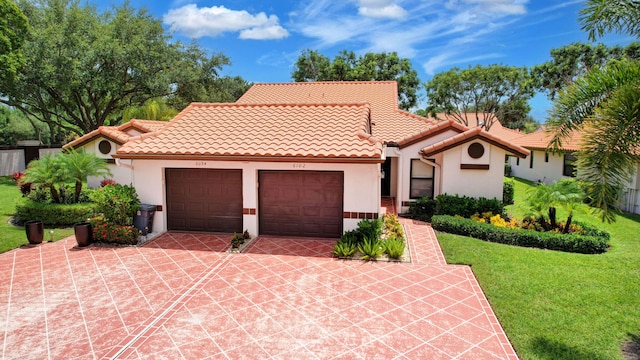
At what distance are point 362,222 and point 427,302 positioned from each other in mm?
3708

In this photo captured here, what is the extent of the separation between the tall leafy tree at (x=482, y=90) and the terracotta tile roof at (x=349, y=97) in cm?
1170

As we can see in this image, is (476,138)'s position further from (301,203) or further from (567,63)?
(567,63)

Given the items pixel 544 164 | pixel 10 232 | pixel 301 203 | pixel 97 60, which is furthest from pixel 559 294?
pixel 97 60

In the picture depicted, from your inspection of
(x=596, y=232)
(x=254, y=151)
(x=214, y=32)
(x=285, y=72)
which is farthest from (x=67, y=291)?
(x=285, y=72)

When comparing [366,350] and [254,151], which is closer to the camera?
[366,350]

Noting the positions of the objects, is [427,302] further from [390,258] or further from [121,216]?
[121,216]

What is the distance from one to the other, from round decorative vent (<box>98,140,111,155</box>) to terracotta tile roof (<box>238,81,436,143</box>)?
24.3 feet

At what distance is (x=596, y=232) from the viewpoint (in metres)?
12.0

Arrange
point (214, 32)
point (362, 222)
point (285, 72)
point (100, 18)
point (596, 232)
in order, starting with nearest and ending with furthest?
point (362, 222), point (596, 232), point (100, 18), point (214, 32), point (285, 72)

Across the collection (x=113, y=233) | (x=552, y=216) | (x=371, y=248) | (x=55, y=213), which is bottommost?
(x=371, y=248)

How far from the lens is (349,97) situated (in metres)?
23.6

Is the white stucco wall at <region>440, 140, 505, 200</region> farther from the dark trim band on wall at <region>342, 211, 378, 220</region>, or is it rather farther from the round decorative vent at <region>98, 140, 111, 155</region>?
the round decorative vent at <region>98, 140, 111, 155</region>

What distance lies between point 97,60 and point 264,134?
1718 centimetres

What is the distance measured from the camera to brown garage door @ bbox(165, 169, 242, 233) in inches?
483
